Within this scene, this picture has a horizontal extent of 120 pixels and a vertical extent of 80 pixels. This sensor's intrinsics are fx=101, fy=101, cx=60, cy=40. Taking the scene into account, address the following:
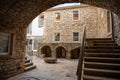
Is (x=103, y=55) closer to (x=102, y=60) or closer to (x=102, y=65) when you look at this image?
(x=102, y=60)

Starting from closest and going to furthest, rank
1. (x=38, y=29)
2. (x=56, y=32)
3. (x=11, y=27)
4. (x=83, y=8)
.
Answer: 1. (x=11, y=27)
2. (x=83, y=8)
3. (x=56, y=32)
4. (x=38, y=29)

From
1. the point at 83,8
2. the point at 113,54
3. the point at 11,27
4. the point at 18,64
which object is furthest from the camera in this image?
the point at 83,8

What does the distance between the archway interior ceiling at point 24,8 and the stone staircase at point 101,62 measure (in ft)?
4.76

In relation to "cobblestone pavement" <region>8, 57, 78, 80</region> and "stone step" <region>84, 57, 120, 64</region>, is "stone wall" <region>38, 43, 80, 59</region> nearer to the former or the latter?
"cobblestone pavement" <region>8, 57, 78, 80</region>

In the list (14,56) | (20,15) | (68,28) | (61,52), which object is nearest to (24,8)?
(20,15)

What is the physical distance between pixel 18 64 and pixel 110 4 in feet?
14.0

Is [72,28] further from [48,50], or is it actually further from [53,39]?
[48,50]

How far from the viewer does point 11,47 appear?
421 centimetres

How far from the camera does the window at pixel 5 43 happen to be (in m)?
3.88

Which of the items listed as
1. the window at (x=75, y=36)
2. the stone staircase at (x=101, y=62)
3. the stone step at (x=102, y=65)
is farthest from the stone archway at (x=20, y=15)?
the window at (x=75, y=36)

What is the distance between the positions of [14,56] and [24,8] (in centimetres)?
205

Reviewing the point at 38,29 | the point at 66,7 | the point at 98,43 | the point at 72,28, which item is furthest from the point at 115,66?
the point at 38,29

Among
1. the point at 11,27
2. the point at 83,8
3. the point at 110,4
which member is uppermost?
the point at 83,8

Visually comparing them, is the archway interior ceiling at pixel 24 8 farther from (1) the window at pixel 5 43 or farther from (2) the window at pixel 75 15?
(2) the window at pixel 75 15
